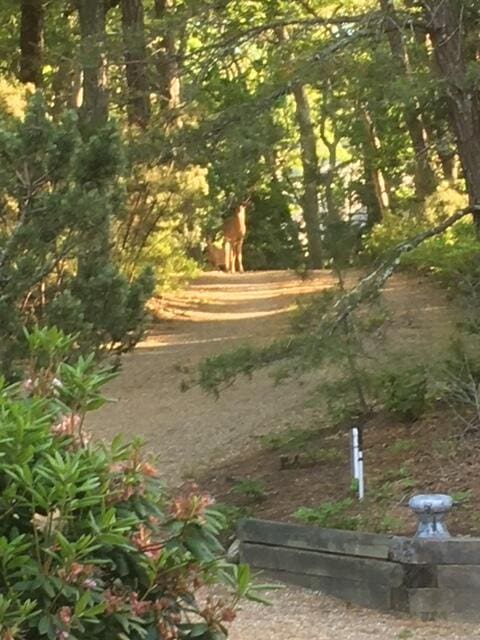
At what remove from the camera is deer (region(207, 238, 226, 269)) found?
33.6 m

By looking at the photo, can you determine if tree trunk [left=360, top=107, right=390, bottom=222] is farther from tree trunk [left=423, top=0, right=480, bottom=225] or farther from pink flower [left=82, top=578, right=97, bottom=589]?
pink flower [left=82, top=578, right=97, bottom=589]

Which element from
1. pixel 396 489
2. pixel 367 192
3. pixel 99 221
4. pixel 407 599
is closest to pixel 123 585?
pixel 407 599

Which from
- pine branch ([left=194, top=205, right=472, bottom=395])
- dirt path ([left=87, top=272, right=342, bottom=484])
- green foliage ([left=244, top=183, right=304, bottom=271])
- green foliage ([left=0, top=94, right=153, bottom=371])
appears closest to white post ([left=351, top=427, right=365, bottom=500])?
pine branch ([left=194, top=205, right=472, bottom=395])

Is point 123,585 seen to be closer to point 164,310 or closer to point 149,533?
point 149,533

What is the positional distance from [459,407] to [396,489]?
1515 mm

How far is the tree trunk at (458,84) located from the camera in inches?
339

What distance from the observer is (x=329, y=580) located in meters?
6.18

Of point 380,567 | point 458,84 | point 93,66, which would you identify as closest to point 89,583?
point 380,567

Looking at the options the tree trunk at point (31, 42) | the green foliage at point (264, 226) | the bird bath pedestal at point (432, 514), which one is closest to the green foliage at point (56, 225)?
the bird bath pedestal at point (432, 514)

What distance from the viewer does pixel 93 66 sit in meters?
9.36

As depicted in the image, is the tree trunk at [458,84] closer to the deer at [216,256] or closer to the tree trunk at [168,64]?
the tree trunk at [168,64]

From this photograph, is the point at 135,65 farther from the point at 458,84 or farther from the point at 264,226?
the point at 264,226

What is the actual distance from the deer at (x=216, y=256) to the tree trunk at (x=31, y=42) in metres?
14.5

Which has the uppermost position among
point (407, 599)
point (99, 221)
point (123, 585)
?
point (99, 221)
